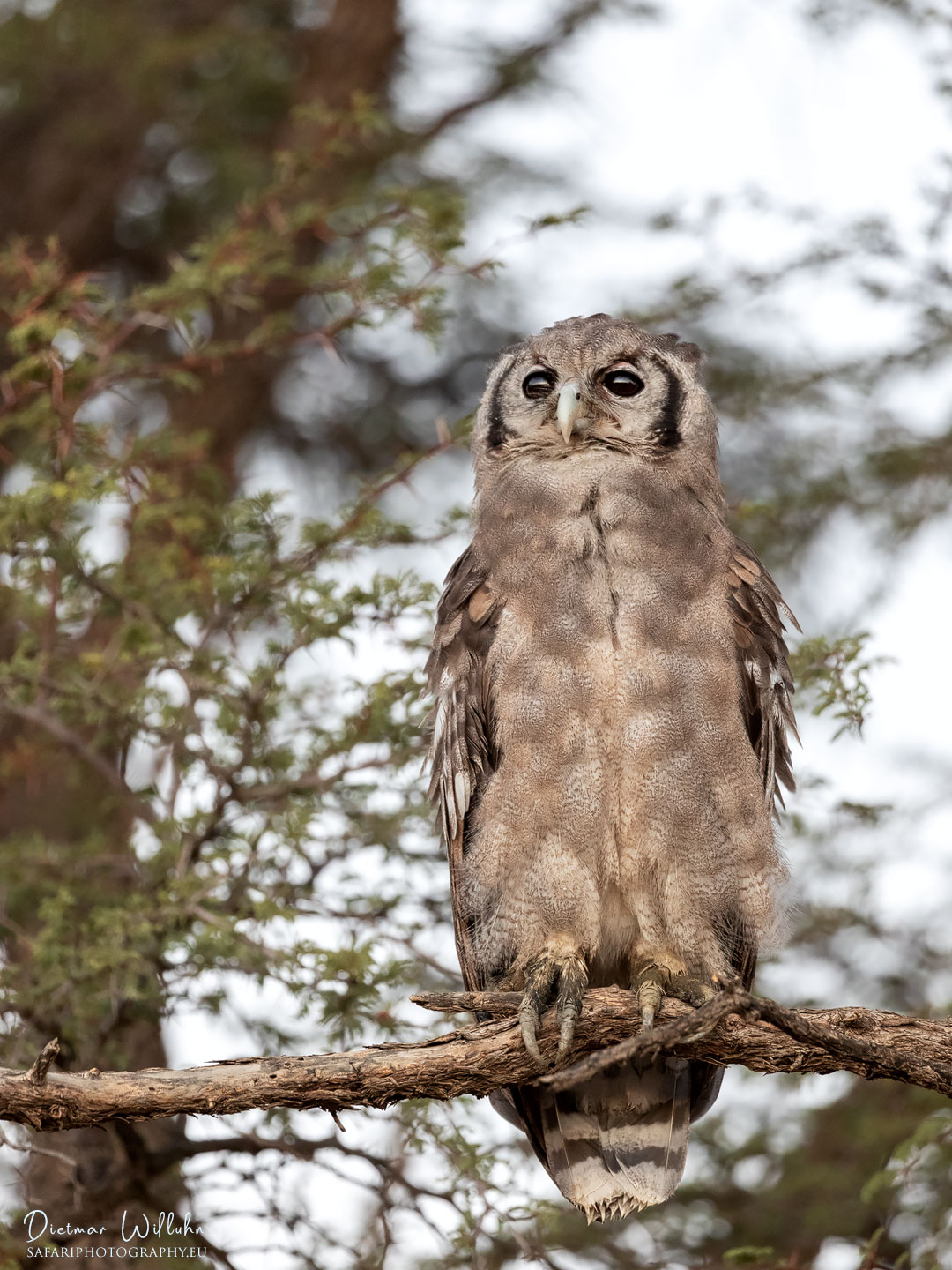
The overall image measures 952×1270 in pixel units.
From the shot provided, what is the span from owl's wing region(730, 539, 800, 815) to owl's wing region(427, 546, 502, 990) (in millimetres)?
701

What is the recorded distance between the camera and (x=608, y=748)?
371 cm

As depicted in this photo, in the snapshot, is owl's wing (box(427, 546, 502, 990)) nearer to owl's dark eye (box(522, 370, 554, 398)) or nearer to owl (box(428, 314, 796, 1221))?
owl (box(428, 314, 796, 1221))

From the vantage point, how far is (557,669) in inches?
148

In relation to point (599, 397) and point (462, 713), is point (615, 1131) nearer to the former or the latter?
point (462, 713)

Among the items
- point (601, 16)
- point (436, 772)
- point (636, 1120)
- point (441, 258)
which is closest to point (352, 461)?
point (601, 16)

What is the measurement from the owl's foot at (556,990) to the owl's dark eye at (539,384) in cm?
166

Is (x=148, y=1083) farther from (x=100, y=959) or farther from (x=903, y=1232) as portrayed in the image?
(x=903, y=1232)

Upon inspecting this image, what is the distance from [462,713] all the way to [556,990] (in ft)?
2.68

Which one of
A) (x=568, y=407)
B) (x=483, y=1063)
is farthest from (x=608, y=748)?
(x=568, y=407)

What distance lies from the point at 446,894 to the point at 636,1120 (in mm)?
978

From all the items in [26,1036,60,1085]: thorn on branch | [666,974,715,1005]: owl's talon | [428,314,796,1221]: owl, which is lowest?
[26,1036,60,1085]: thorn on branch

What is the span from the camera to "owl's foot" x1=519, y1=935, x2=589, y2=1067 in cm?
341

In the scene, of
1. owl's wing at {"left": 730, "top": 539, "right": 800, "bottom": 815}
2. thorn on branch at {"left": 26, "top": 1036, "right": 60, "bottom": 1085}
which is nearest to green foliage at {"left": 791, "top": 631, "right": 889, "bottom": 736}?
owl's wing at {"left": 730, "top": 539, "right": 800, "bottom": 815}

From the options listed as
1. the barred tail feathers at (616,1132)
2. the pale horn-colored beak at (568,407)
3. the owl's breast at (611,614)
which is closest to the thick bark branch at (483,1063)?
the barred tail feathers at (616,1132)
